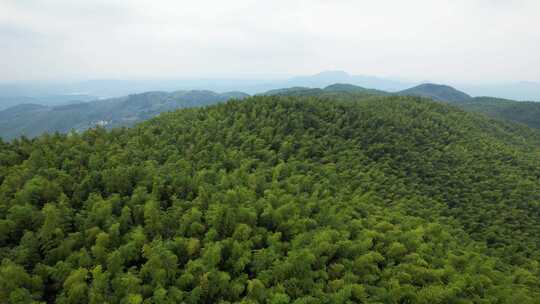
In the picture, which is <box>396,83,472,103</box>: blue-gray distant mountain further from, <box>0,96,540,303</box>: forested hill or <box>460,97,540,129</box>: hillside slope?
<box>0,96,540,303</box>: forested hill

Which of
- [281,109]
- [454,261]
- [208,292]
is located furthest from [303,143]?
[208,292]

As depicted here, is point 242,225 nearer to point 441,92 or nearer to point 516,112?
point 516,112

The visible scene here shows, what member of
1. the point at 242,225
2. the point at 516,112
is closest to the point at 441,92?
the point at 516,112

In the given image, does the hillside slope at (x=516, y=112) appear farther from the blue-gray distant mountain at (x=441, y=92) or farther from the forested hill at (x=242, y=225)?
the forested hill at (x=242, y=225)

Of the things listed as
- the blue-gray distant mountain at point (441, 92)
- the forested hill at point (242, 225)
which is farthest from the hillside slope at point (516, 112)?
the forested hill at point (242, 225)

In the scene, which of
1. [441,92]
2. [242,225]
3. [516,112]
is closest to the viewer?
[242,225]

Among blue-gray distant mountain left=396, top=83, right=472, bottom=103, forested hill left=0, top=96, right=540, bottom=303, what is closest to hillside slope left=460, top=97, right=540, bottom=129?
blue-gray distant mountain left=396, top=83, right=472, bottom=103

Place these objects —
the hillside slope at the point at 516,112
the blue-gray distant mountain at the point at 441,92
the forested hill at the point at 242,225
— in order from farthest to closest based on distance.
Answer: the blue-gray distant mountain at the point at 441,92, the hillside slope at the point at 516,112, the forested hill at the point at 242,225

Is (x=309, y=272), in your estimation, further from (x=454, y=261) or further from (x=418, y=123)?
(x=418, y=123)
